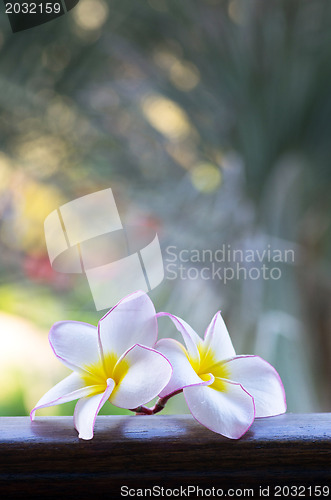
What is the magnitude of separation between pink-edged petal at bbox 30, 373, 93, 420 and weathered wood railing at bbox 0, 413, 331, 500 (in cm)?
2

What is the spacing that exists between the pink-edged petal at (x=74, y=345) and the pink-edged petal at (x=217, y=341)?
6 centimetres

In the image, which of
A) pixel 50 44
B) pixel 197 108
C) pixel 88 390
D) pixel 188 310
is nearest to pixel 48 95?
pixel 50 44

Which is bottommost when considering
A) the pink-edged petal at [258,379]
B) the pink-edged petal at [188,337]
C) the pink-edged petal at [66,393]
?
the pink-edged petal at [258,379]

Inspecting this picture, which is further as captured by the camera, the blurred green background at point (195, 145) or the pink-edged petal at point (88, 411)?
the blurred green background at point (195, 145)

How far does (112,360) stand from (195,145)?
0.37 metres

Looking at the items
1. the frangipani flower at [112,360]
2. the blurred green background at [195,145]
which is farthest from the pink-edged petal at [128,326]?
the blurred green background at [195,145]

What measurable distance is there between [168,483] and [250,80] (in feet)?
1.62

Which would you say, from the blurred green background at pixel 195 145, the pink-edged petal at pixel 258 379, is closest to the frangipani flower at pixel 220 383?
the pink-edged petal at pixel 258 379

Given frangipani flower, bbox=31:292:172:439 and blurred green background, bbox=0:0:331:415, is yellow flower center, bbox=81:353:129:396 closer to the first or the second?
frangipani flower, bbox=31:292:172:439

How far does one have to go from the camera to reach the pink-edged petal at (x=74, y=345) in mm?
275

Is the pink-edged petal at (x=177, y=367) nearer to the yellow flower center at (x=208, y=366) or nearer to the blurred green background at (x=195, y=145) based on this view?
the yellow flower center at (x=208, y=366)

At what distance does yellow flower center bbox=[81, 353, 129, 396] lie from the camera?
272 mm

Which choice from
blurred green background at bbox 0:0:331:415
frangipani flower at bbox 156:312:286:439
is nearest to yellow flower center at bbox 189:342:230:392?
frangipani flower at bbox 156:312:286:439

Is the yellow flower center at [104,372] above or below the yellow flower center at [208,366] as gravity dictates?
above
